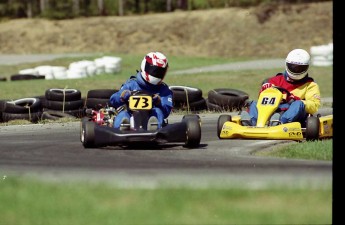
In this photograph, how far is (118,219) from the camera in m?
6.62

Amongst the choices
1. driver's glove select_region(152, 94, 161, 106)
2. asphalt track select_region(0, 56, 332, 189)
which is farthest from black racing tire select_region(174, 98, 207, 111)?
driver's glove select_region(152, 94, 161, 106)

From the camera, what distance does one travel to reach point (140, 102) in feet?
36.6

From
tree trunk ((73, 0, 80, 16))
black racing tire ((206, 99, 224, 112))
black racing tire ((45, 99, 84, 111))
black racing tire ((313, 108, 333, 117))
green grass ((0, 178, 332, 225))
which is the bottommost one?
black racing tire ((313, 108, 333, 117))

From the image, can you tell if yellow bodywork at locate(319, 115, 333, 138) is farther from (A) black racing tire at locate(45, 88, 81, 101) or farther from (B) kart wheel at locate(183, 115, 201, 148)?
(A) black racing tire at locate(45, 88, 81, 101)

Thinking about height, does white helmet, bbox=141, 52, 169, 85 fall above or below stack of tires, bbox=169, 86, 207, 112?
above

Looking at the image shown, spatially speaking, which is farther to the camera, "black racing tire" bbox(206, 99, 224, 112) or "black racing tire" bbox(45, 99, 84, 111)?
"black racing tire" bbox(206, 99, 224, 112)

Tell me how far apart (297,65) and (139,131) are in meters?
2.60

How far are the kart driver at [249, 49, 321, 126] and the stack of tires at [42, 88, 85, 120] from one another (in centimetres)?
417

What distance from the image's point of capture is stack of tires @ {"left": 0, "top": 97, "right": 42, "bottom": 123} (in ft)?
48.7

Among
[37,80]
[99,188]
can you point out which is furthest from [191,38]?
[99,188]

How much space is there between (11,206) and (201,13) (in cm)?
4292

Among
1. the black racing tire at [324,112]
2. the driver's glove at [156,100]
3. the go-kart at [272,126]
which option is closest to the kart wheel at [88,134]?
the driver's glove at [156,100]

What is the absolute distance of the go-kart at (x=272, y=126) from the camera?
1157 cm

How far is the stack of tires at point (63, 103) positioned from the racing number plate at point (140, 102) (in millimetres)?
4464
